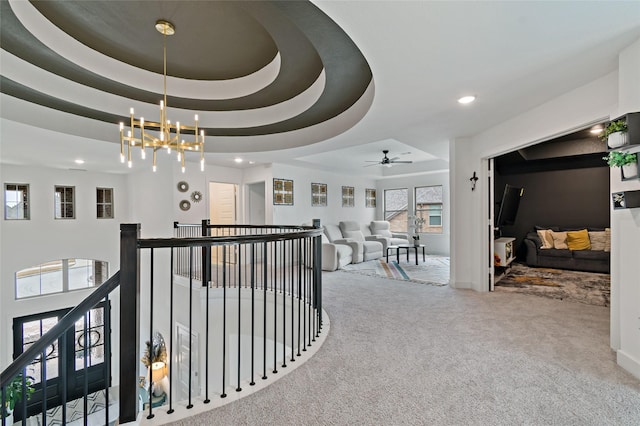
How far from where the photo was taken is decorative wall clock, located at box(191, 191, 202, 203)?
688 centimetres

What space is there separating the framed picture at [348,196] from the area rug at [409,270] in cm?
230

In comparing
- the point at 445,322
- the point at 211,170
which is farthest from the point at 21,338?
the point at 445,322

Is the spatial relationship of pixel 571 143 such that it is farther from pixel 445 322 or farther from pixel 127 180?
pixel 127 180

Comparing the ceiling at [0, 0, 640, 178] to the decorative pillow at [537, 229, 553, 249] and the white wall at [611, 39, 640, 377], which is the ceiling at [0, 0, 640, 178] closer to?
the white wall at [611, 39, 640, 377]

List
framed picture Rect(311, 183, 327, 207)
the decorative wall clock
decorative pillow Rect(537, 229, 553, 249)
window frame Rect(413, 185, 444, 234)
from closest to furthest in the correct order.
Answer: decorative pillow Rect(537, 229, 553, 249), the decorative wall clock, framed picture Rect(311, 183, 327, 207), window frame Rect(413, 185, 444, 234)

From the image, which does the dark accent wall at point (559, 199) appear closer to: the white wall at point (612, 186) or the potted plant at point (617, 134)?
the white wall at point (612, 186)

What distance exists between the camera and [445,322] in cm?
328

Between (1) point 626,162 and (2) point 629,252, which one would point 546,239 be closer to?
(2) point 629,252

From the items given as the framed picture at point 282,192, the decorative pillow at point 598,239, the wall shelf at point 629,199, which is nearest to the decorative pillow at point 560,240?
the decorative pillow at point 598,239

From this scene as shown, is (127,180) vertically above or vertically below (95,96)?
below

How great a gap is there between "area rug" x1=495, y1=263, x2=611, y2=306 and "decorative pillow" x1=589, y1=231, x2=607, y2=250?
0.58 m

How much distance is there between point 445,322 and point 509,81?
252 centimetres

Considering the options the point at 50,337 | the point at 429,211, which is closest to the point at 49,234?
the point at 50,337

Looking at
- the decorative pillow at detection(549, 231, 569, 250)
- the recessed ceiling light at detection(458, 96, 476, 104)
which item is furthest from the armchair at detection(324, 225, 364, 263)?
the recessed ceiling light at detection(458, 96, 476, 104)
